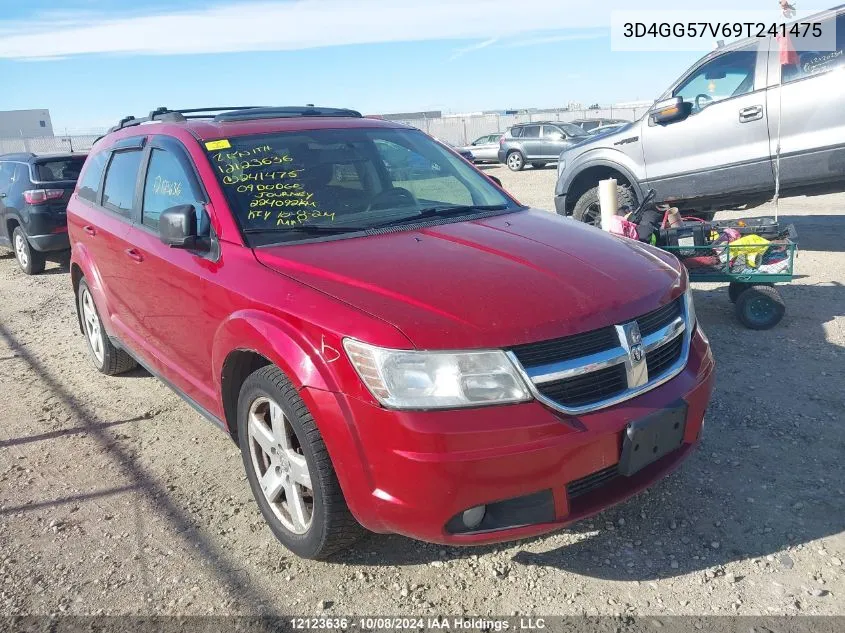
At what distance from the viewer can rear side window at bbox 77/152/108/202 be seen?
4758 mm

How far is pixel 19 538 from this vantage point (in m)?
3.15

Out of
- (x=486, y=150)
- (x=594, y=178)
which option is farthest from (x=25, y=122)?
(x=594, y=178)

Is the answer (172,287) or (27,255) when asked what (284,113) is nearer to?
(172,287)

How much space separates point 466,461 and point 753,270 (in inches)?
160

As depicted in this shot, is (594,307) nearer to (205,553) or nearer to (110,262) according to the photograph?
(205,553)

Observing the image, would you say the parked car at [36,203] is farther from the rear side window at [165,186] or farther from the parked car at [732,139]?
the parked car at [732,139]

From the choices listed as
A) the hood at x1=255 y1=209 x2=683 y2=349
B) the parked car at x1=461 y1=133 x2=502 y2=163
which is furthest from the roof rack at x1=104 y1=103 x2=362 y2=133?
the parked car at x1=461 y1=133 x2=502 y2=163

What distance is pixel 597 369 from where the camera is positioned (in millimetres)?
2426

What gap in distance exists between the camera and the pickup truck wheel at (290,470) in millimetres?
2521

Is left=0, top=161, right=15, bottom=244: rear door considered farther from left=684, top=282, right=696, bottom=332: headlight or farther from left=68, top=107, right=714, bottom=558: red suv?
left=684, top=282, right=696, bottom=332: headlight

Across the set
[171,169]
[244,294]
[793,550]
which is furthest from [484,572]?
[171,169]

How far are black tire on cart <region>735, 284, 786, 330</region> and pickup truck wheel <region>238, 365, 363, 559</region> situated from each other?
156 inches

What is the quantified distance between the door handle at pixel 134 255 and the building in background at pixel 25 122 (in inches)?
2623

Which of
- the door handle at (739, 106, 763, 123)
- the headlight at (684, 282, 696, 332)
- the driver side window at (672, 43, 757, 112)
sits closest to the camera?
the headlight at (684, 282, 696, 332)
